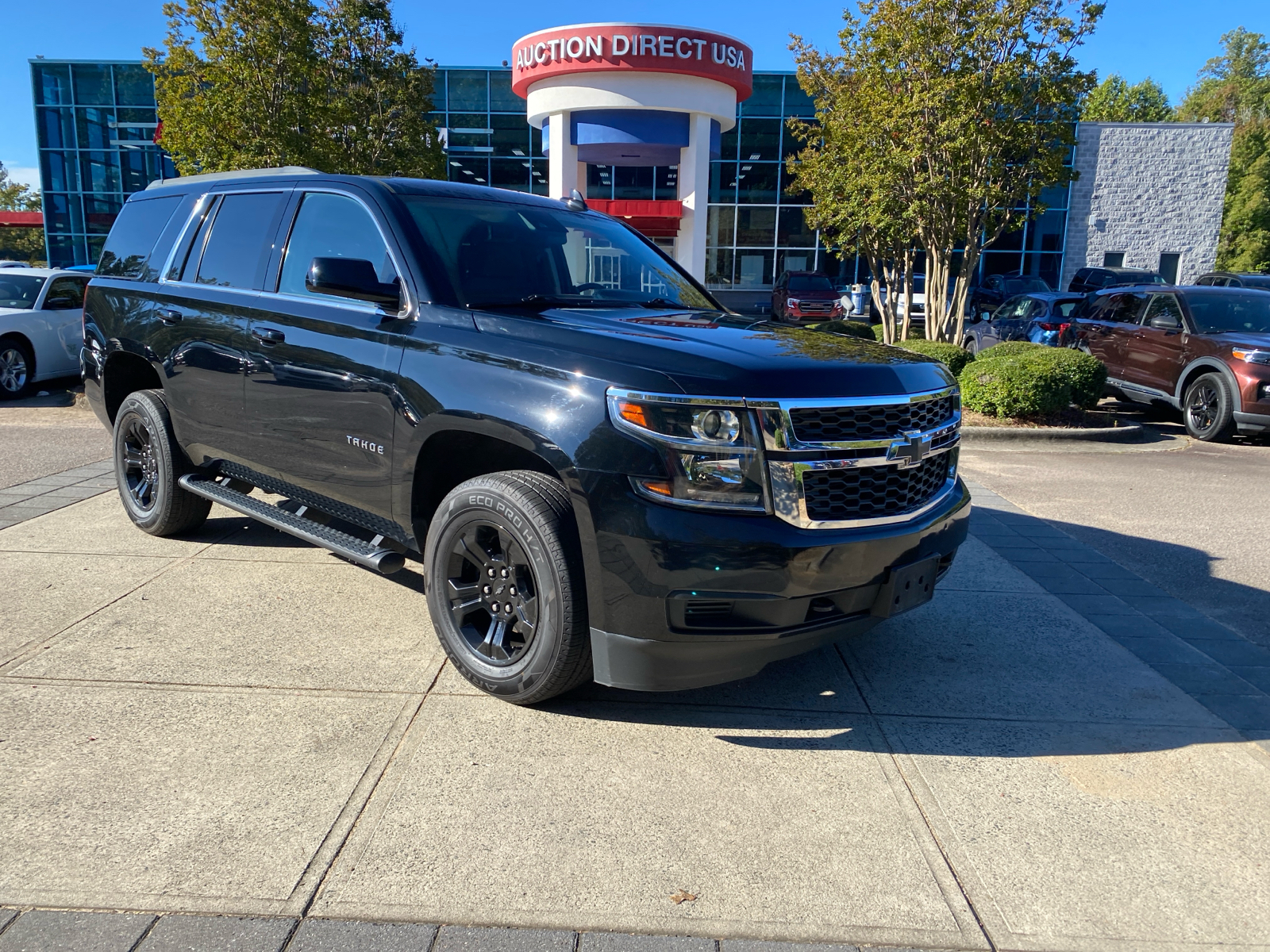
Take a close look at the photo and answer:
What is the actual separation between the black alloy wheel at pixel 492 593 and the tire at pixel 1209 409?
10.1 meters

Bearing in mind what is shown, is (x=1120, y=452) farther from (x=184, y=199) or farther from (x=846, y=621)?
(x=184, y=199)

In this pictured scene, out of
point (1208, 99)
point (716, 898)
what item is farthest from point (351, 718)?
point (1208, 99)

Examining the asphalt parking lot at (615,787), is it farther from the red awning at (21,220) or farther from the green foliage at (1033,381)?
the red awning at (21,220)

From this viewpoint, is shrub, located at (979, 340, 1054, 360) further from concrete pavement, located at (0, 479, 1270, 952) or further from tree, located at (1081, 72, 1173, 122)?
tree, located at (1081, 72, 1173, 122)

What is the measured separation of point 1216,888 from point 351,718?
2.80 meters

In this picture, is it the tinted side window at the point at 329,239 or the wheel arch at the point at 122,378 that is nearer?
the tinted side window at the point at 329,239

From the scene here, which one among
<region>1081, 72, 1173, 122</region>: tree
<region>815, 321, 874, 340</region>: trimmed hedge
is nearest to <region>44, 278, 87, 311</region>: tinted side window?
<region>815, 321, 874, 340</region>: trimmed hedge

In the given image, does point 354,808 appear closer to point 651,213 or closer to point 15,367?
point 15,367

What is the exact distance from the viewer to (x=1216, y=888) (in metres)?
2.61

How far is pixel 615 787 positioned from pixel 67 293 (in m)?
12.7

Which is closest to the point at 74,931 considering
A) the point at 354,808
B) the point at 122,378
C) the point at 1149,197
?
the point at 354,808

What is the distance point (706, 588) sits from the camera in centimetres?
298

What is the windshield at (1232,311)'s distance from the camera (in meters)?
11.3

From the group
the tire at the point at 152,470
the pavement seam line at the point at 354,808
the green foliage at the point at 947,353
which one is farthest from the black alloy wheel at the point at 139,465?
the green foliage at the point at 947,353
